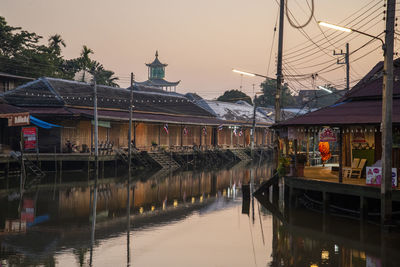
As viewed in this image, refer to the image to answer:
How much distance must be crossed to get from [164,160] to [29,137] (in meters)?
14.6

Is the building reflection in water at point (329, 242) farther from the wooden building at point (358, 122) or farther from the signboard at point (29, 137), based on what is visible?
the signboard at point (29, 137)

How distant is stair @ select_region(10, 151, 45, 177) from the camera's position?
118 ft

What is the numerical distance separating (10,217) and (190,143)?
38898mm

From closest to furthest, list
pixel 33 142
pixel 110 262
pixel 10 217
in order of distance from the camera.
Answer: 1. pixel 110 262
2. pixel 10 217
3. pixel 33 142

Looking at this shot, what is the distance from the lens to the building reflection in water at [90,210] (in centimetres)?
1541

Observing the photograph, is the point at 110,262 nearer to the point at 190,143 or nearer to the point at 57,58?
the point at 190,143

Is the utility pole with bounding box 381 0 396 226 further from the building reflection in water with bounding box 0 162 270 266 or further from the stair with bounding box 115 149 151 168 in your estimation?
the stair with bounding box 115 149 151 168

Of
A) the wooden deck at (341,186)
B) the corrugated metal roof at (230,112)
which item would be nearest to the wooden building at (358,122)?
the wooden deck at (341,186)

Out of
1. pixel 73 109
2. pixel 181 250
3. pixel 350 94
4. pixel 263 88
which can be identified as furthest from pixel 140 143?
pixel 263 88

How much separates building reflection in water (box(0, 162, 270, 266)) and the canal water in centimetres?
4

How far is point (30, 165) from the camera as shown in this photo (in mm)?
36969

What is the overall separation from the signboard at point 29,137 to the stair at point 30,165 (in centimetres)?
89

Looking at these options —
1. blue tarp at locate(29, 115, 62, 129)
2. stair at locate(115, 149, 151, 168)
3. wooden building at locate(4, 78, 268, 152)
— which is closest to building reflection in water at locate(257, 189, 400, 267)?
blue tarp at locate(29, 115, 62, 129)

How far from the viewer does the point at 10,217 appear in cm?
2080
